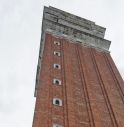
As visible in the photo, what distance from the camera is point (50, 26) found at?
1124 inches

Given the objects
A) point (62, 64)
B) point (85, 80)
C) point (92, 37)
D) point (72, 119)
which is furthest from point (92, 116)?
point (92, 37)

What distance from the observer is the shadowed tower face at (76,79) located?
16.2 metres

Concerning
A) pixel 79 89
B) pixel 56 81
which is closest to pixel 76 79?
pixel 79 89

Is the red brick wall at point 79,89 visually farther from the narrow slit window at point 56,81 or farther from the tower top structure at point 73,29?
the tower top structure at point 73,29

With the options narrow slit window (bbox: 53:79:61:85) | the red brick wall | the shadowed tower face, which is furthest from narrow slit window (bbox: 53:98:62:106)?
narrow slit window (bbox: 53:79:61:85)

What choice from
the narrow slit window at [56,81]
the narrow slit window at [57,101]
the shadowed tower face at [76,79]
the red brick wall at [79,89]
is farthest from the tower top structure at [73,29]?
the narrow slit window at [57,101]

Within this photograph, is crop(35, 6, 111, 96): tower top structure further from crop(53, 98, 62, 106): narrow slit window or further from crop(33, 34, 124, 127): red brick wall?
crop(53, 98, 62, 106): narrow slit window

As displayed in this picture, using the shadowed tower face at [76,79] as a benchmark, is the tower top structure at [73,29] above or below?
above

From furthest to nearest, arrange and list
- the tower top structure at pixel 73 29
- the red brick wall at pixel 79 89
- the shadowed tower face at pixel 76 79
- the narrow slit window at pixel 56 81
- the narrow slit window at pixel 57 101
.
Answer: the tower top structure at pixel 73 29 < the narrow slit window at pixel 56 81 < the narrow slit window at pixel 57 101 < the shadowed tower face at pixel 76 79 < the red brick wall at pixel 79 89

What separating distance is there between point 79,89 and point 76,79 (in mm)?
1396

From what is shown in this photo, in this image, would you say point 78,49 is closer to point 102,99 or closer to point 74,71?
point 74,71

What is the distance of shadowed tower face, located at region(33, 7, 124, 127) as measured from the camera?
637 inches

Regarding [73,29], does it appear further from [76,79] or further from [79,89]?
[79,89]

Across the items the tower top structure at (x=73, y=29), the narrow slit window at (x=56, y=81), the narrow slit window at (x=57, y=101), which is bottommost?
the narrow slit window at (x=57, y=101)
